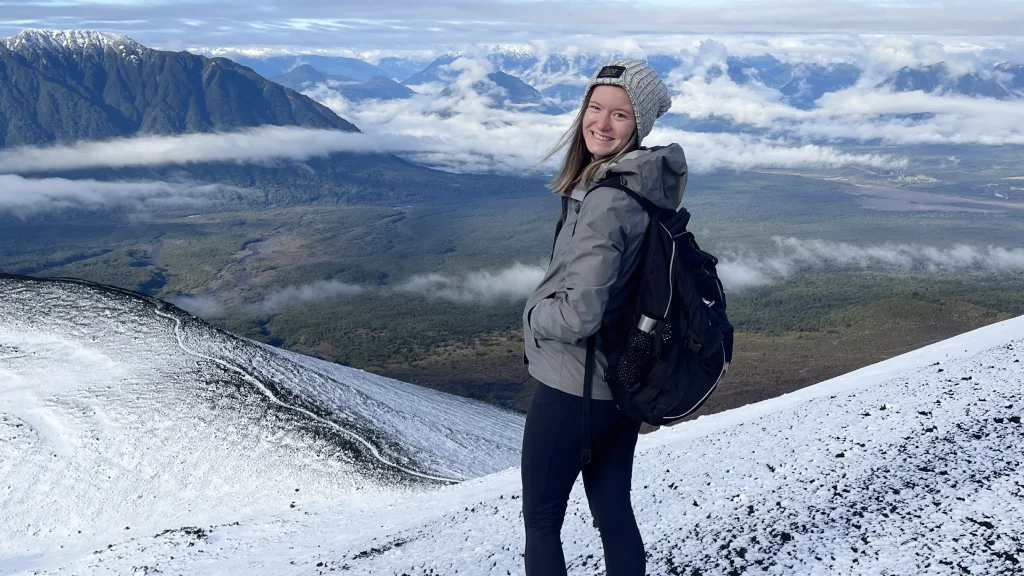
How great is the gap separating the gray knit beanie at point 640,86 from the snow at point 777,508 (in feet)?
15.3

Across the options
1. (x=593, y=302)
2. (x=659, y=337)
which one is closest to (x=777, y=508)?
(x=659, y=337)

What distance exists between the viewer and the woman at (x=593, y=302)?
4047 mm

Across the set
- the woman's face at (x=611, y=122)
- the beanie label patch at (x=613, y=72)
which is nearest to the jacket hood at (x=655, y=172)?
the woman's face at (x=611, y=122)

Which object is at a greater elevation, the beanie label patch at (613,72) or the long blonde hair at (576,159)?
the beanie label patch at (613,72)

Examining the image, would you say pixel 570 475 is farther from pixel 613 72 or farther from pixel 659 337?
pixel 613 72

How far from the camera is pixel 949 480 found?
309 inches

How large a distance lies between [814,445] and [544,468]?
7.11m

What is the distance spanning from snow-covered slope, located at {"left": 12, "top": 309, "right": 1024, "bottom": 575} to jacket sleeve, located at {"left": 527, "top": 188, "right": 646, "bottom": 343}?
4151 millimetres

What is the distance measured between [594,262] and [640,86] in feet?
4.17

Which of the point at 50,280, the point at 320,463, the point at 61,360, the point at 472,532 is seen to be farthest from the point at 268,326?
the point at 472,532

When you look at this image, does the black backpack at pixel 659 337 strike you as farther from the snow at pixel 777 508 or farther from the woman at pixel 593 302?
the snow at pixel 777 508

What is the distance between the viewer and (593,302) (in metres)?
3.99

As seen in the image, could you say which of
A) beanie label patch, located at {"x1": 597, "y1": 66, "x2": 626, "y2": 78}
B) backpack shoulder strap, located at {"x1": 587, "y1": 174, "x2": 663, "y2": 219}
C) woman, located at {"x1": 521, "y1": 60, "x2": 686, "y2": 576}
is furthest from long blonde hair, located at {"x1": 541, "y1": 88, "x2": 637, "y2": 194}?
backpack shoulder strap, located at {"x1": 587, "y1": 174, "x2": 663, "y2": 219}

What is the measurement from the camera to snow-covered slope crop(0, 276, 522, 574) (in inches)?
722
